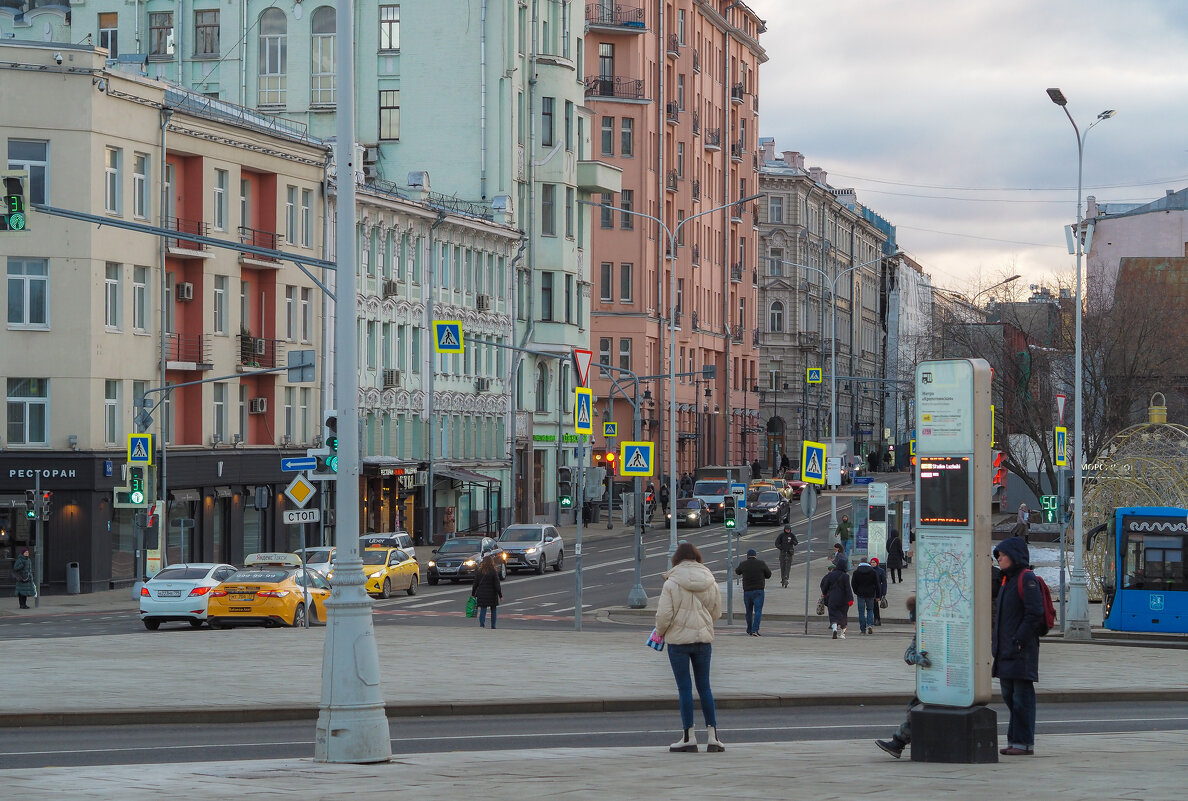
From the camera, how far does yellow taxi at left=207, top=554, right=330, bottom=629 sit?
116 ft

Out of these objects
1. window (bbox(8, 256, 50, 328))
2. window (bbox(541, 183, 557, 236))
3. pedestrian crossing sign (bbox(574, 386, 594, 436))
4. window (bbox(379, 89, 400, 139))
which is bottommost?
pedestrian crossing sign (bbox(574, 386, 594, 436))

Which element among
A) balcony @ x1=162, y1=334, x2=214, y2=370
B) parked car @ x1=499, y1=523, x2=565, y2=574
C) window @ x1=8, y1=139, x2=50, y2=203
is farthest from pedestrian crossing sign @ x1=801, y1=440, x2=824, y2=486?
window @ x1=8, y1=139, x2=50, y2=203

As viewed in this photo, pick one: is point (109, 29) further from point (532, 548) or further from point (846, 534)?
point (846, 534)

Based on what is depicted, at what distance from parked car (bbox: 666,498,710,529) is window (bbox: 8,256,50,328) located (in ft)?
117

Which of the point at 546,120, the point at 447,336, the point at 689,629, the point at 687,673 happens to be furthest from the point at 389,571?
the point at 546,120

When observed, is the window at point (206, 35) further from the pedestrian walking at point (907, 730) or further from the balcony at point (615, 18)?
the pedestrian walking at point (907, 730)

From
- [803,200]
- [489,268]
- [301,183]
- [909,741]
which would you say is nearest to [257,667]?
[909,741]

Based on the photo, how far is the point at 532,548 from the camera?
57375mm

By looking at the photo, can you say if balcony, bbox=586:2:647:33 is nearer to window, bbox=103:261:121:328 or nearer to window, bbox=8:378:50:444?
window, bbox=103:261:121:328

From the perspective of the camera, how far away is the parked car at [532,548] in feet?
188

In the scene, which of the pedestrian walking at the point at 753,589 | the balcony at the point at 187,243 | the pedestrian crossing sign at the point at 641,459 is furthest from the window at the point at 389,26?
the pedestrian walking at the point at 753,589

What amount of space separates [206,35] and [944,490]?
67057 millimetres

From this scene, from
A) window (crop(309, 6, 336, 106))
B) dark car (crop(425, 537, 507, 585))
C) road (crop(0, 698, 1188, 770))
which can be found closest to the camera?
road (crop(0, 698, 1188, 770))

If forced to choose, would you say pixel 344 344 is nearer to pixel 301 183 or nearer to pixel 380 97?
pixel 301 183
